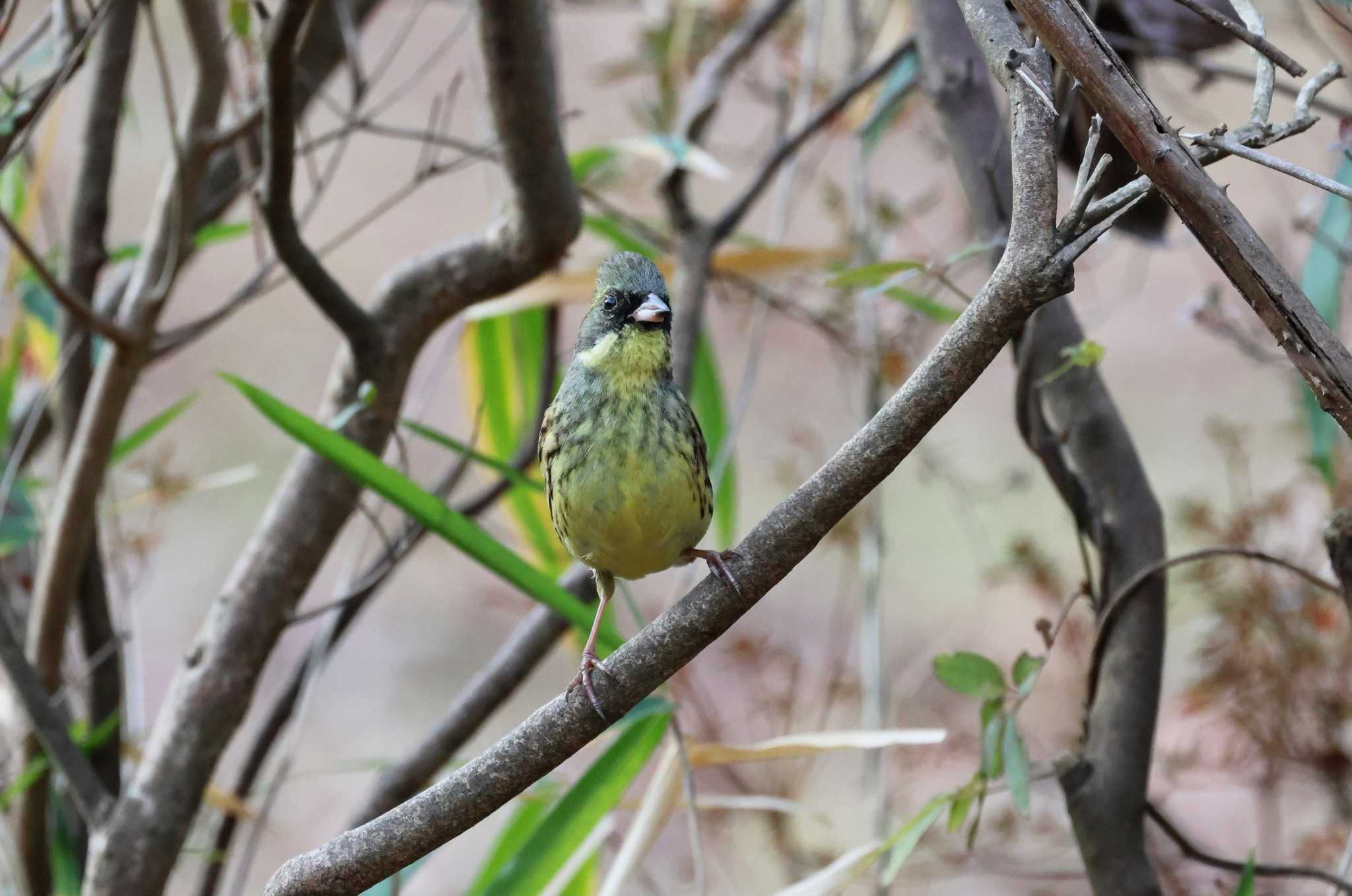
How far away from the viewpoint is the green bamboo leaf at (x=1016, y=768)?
4.96ft

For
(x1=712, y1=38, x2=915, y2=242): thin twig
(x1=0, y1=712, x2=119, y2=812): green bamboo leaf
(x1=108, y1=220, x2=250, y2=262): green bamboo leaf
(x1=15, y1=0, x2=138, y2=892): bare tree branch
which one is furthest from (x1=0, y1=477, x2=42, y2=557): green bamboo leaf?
(x1=712, y1=38, x2=915, y2=242): thin twig

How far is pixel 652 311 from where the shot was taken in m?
1.62

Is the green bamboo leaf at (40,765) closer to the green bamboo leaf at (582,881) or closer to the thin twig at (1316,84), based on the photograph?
the green bamboo leaf at (582,881)

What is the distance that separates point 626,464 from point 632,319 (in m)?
0.20

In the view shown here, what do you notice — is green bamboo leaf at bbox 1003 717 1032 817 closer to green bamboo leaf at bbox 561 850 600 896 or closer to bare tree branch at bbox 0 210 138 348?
green bamboo leaf at bbox 561 850 600 896

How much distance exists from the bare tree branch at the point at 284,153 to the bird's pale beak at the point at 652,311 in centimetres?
47

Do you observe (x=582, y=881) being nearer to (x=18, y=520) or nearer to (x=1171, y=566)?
(x=1171, y=566)

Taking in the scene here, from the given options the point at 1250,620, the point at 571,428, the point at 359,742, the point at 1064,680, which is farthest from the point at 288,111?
the point at 359,742

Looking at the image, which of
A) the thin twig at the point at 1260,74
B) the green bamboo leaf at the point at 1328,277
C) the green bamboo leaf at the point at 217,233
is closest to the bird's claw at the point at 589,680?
the thin twig at the point at 1260,74

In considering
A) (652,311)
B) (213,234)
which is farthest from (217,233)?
(652,311)

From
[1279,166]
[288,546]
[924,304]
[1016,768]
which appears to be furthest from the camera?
[924,304]

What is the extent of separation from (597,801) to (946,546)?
4.24m

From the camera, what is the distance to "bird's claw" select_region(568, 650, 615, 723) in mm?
1171

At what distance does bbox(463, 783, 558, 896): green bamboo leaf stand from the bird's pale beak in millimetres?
791
